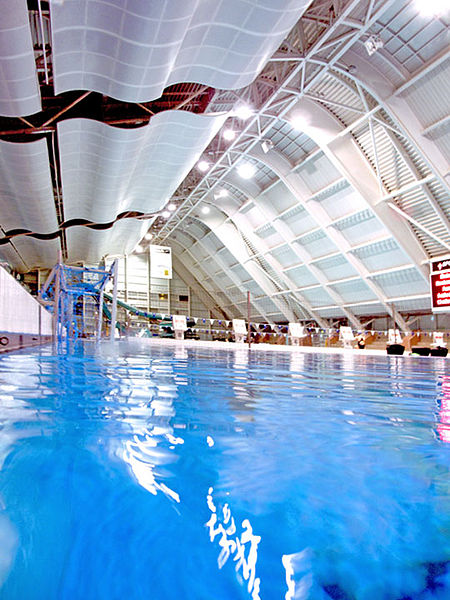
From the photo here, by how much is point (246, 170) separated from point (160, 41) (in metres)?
17.5

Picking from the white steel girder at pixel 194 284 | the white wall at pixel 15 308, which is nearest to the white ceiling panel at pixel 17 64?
the white wall at pixel 15 308

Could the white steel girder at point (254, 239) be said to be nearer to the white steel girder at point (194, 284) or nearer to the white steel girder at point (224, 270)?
the white steel girder at point (224, 270)

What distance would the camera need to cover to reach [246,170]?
25.8m

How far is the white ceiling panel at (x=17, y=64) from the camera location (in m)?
7.62

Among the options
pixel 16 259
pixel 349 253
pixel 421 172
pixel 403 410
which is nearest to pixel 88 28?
pixel 403 410

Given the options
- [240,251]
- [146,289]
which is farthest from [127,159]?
[146,289]

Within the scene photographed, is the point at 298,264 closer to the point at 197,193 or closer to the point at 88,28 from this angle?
the point at 197,193

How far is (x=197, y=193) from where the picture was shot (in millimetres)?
30391

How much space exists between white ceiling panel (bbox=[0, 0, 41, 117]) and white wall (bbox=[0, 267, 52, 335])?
191 inches

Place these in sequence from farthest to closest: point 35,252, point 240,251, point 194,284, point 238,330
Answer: point 194,284 → point 240,251 → point 238,330 → point 35,252

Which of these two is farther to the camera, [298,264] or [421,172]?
[298,264]

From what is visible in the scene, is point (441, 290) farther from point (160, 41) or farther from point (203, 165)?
point (160, 41)

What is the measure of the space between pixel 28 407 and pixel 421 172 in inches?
862

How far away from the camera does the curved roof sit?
9172 millimetres
